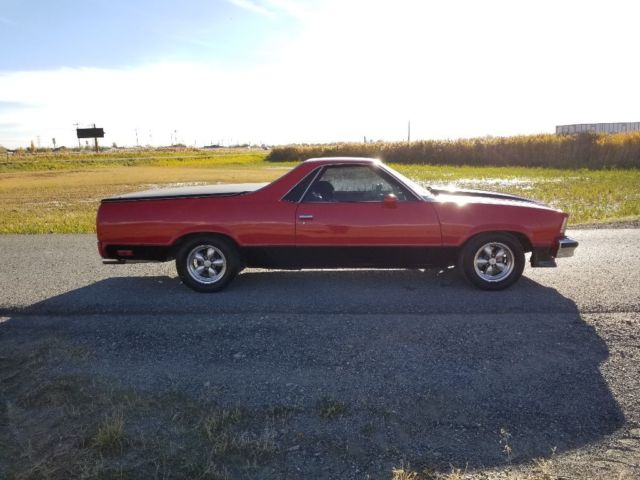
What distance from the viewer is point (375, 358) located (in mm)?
3893

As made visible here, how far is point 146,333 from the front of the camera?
4.49m

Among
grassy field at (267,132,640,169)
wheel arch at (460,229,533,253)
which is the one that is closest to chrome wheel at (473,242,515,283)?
wheel arch at (460,229,533,253)

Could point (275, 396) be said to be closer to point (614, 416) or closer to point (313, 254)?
point (614, 416)

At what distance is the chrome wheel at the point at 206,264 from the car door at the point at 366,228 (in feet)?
3.11

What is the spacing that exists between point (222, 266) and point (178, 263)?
0.50 metres

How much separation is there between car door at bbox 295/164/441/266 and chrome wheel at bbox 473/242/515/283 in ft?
1.76

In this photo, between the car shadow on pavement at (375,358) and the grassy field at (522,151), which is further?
the grassy field at (522,151)

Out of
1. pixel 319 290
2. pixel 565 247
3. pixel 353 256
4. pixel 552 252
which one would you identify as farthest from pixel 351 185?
pixel 565 247

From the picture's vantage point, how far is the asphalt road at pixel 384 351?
9.32ft

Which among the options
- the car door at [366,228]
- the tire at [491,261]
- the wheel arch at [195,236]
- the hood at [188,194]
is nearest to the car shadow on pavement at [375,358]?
the tire at [491,261]

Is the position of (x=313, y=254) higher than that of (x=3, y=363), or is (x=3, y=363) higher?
(x=313, y=254)

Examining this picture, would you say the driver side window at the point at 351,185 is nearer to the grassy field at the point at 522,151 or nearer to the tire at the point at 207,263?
the tire at the point at 207,263

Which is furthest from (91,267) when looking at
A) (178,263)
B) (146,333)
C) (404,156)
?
(404,156)

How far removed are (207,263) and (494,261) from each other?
131 inches
